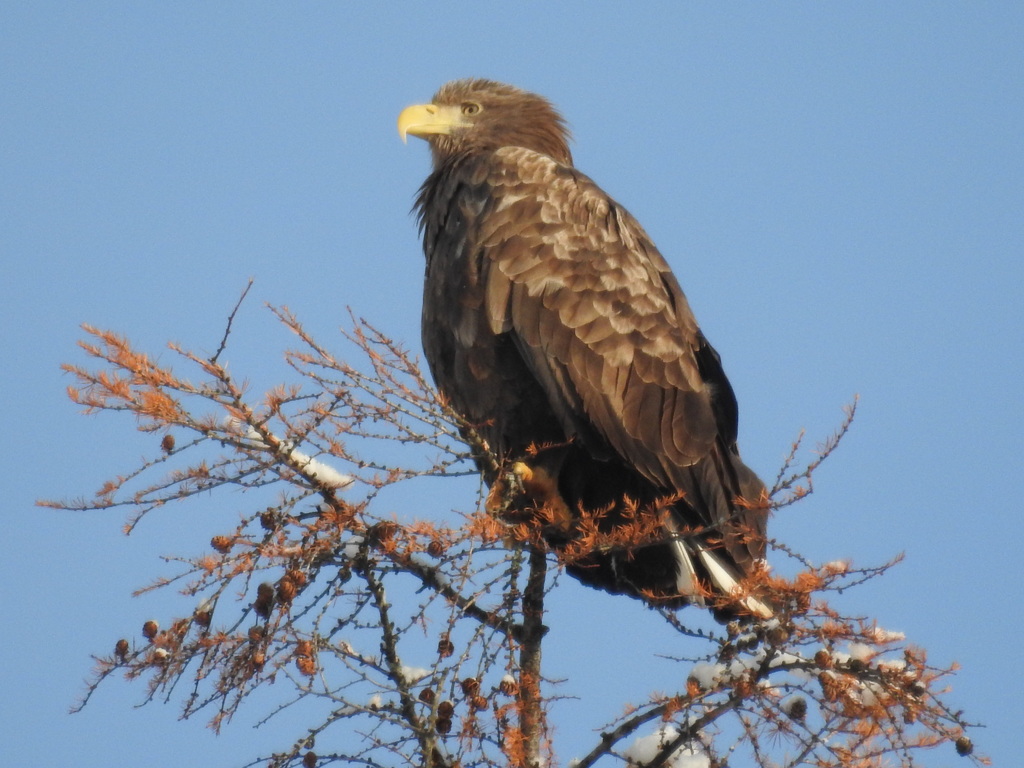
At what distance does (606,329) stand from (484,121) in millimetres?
1894

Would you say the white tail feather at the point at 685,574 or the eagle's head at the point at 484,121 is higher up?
the eagle's head at the point at 484,121

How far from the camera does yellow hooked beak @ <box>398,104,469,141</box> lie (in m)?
6.53

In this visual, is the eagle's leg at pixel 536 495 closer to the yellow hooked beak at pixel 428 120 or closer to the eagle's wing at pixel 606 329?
the eagle's wing at pixel 606 329

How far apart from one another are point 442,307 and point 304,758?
2033 millimetres

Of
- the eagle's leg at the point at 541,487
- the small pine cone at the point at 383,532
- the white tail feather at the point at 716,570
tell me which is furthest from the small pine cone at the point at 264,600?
the white tail feather at the point at 716,570

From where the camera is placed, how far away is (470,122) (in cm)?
655

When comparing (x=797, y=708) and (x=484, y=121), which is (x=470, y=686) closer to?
(x=797, y=708)

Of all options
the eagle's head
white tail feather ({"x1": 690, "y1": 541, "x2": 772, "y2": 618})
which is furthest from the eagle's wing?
the eagle's head

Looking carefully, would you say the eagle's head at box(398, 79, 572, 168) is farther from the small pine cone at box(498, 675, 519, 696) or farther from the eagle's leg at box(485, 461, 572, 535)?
the small pine cone at box(498, 675, 519, 696)

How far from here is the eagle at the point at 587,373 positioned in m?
4.89

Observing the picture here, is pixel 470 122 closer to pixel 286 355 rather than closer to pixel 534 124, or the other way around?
pixel 534 124

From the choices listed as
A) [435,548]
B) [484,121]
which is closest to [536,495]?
[435,548]

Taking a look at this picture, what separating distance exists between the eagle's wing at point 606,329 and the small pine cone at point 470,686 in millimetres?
1434

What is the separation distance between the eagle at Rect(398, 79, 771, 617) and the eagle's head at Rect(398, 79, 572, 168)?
2.57 ft
